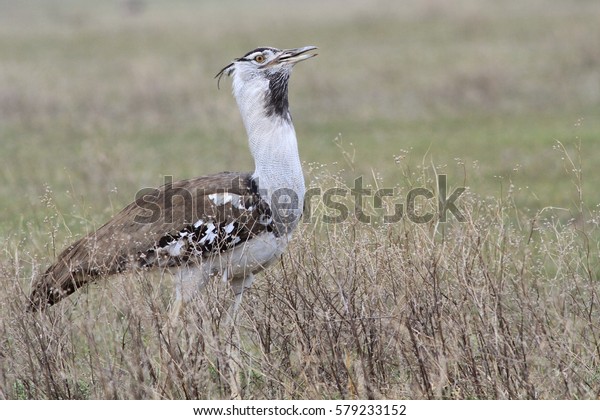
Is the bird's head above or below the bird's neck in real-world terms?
above

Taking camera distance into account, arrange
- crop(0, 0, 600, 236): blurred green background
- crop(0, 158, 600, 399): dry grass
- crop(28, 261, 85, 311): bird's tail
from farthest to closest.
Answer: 1. crop(0, 0, 600, 236): blurred green background
2. crop(28, 261, 85, 311): bird's tail
3. crop(0, 158, 600, 399): dry grass

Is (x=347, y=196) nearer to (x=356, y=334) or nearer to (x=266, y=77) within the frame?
(x=266, y=77)

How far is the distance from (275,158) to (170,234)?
52 cm

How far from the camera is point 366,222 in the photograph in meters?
4.20

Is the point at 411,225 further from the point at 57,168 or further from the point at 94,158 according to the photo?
the point at 57,168

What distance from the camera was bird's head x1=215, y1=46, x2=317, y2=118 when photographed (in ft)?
14.0

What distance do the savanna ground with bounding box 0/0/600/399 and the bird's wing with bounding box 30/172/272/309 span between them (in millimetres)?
138

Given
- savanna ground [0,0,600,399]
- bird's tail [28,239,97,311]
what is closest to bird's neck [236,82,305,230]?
savanna ground [0,0,600,399]

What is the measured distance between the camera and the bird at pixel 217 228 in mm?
4059

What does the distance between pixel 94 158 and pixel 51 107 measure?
4.03m

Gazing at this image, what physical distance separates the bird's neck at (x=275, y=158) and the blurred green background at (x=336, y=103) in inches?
59.8

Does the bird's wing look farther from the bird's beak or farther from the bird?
the bird's beak

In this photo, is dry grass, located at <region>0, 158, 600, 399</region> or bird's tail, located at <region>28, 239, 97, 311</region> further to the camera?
bird's tail, located at <region>28, 239, 97, 311</region>
